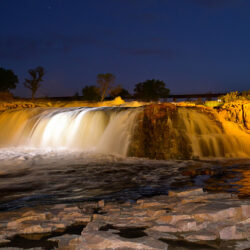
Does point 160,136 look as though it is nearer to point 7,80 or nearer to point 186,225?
point 186,225

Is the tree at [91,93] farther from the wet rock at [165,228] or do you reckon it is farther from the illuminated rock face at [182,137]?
the wet rock at [165,228]

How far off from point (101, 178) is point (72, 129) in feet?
29.3

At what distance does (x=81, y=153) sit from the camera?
1356 centimetres

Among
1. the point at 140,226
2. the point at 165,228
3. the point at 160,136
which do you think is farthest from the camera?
the point at 160,136

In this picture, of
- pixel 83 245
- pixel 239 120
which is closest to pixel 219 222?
pixel 83 245

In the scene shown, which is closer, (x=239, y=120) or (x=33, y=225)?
(x=33, y=225)

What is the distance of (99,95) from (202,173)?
1457 inches

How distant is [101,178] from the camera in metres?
8.12

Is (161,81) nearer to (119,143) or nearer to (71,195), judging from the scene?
(119,143)

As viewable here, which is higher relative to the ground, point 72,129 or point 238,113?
point 238,113

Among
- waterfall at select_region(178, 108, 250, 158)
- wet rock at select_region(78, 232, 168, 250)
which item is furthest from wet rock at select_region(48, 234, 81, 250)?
waterfall at select_region(178, 108, 250, 158)

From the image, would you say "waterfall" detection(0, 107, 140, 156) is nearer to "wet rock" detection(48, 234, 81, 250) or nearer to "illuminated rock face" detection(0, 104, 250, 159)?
"illuminated rock face" detection(0, 104, 250, 159)

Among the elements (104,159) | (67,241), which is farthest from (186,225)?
(104,159)

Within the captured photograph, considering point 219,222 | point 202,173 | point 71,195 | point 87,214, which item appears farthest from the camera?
point 202,173
